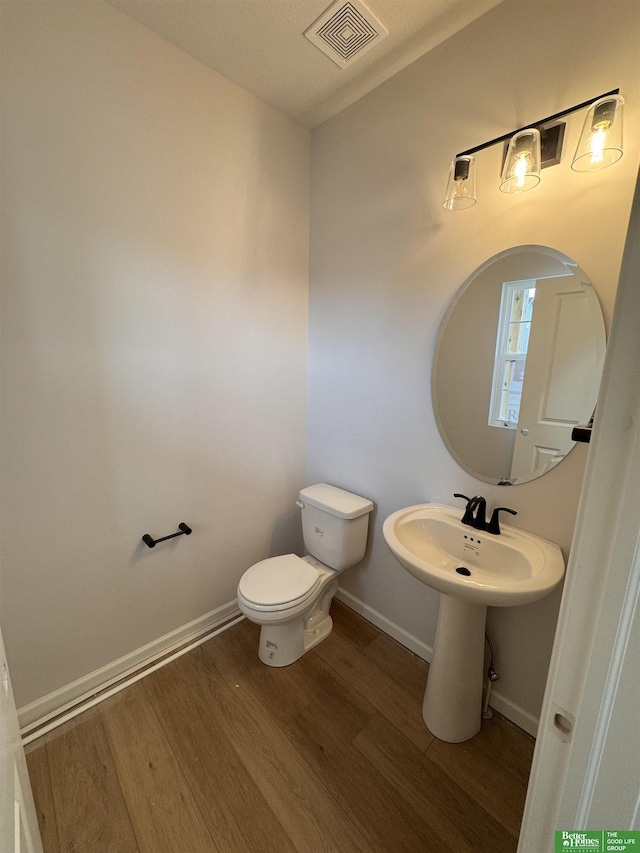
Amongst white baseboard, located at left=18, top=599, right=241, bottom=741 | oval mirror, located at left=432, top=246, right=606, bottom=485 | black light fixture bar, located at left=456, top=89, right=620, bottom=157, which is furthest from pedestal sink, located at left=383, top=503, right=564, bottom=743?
black light fixture bar, located at left=456, top=89, right=620, bottom=157

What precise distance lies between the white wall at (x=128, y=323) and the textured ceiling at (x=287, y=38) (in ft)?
0.28

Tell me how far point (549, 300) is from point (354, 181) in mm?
1120

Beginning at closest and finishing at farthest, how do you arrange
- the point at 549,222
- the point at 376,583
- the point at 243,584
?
the point at 549,222 < the point at 243,584 < the point at 376,583

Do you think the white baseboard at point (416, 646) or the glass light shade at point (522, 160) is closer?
the glass light shade at point (522, 160)

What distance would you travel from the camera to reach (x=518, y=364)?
1.28m

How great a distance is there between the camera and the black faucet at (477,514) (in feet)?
4.31

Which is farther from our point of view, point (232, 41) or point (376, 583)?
point (376, 583)

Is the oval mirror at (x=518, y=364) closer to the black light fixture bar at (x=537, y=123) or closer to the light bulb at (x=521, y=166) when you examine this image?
the light bulb at (x=521, y=166)

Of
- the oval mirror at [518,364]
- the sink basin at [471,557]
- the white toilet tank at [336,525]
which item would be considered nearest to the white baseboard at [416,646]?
the white toilet tank at [336,525]

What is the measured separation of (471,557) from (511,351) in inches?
32.4

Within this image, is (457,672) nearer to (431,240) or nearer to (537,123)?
(431,240)

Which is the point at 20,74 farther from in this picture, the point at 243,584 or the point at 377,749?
the point at 377,749

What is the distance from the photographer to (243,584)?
5.20 feet

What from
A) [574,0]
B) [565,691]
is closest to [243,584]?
[565,691]
